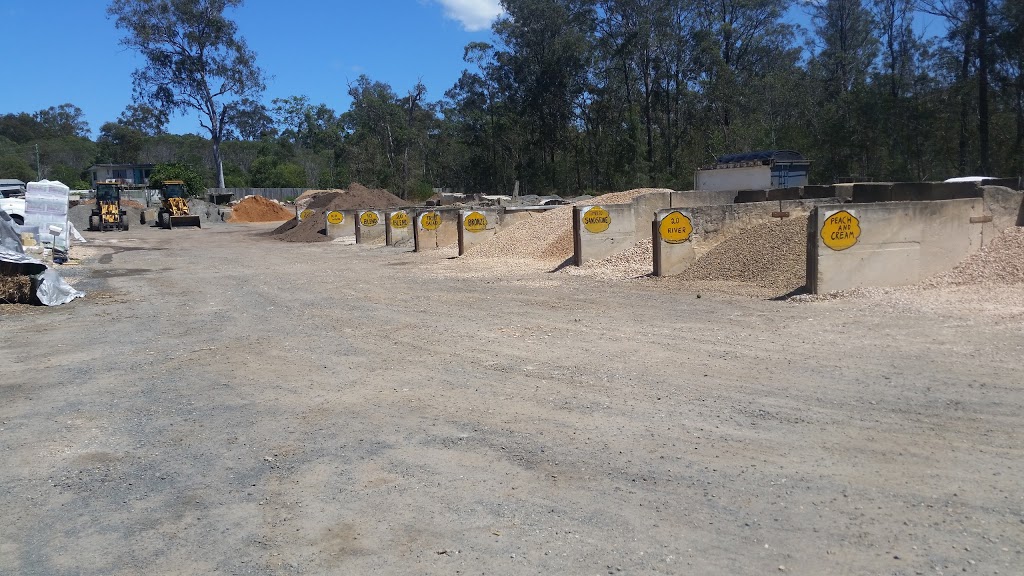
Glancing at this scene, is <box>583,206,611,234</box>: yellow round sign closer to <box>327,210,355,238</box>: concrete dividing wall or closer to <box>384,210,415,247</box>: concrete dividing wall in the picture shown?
<box>384,210,415,247</box>: concrete dividing wall

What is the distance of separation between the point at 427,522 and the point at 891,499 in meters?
2.82

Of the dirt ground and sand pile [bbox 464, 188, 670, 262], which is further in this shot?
sand pile [bbox 464, 188, 670, 262]

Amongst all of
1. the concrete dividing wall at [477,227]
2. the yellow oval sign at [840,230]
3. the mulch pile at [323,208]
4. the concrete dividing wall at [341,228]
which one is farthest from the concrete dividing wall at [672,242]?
the concrete dividing wall at [341,228]

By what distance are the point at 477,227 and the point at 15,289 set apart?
522 inches

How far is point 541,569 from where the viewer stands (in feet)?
14.1

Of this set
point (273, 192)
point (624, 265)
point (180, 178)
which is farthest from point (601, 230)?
point (273, 192)

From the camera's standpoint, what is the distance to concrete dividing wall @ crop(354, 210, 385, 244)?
33094 millimetres

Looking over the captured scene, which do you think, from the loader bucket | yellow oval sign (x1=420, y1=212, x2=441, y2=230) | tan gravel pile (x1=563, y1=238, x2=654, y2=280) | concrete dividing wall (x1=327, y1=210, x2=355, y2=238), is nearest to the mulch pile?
concrete dividing wall (x1=327, y1=210, x2=355, y2=238)

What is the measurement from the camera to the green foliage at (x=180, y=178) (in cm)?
6575

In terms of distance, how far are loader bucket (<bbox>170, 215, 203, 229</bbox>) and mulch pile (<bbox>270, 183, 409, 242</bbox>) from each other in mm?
7902

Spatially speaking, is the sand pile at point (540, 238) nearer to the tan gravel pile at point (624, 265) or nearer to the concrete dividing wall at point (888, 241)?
the tan gravel pile at point (624, 265)

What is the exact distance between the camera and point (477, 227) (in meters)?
25.4

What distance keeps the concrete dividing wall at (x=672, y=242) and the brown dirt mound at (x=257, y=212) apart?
51141 mm

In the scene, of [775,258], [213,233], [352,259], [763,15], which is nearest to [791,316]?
[775,258]
